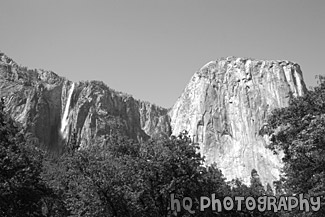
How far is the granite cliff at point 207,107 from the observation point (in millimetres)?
134375

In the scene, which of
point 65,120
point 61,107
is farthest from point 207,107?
point 61,107

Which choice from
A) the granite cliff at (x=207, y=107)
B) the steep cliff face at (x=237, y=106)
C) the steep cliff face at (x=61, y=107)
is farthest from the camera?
the steep cliff face at (x=237, y=106)

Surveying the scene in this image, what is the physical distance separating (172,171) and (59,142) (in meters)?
128

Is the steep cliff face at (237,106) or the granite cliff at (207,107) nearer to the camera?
the granite cliff at (207,107)

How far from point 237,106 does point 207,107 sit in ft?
40.9

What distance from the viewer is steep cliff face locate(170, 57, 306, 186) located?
139 m

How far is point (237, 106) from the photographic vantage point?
5930 inches

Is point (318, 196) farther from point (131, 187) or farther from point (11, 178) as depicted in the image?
point (11, 178)

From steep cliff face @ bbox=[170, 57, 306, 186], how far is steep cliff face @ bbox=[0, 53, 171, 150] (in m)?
20.6

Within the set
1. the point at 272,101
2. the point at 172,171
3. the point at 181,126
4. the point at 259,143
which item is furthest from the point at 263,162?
the point at 172,171

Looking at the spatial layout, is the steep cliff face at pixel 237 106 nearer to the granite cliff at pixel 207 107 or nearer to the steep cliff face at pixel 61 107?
the granite cliff at pixel 207 107

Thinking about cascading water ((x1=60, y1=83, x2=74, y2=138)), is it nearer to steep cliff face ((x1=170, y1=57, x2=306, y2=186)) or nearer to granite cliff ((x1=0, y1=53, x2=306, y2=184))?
granite cliff ((x1=0, y1=53, x2=306, y2=184))

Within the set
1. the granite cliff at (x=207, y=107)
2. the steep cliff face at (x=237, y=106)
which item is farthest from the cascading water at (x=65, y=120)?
the steep cliff face at (x=237, y=106)

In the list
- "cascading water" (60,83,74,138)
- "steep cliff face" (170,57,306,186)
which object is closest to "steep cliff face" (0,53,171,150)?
"cascading water" (60,83,74,138)
